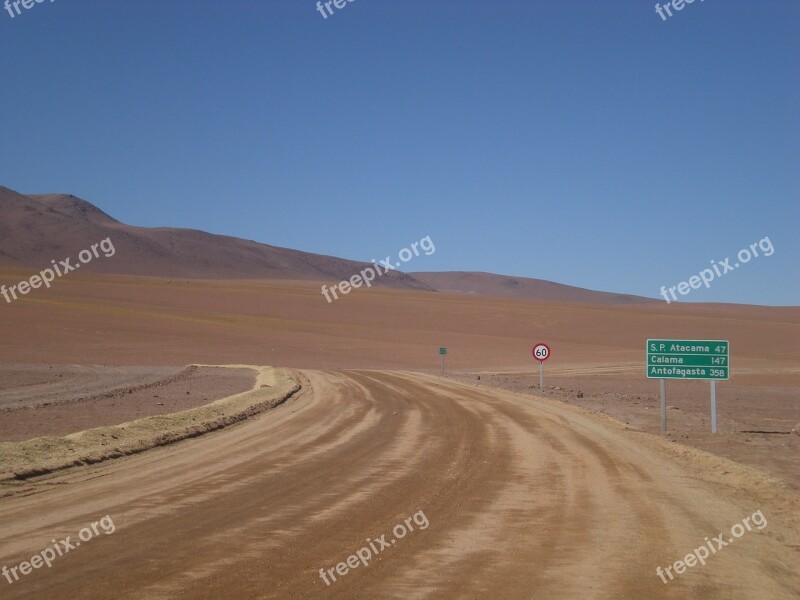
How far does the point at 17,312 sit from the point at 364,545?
72.5 meters

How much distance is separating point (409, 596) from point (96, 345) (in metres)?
55.1

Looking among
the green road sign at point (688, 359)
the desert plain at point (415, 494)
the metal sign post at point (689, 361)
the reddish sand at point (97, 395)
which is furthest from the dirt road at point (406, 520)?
the reddish sand at point (97, 395)

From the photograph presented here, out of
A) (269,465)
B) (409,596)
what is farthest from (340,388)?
(409,596)

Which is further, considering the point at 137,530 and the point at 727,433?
the point at 727,433

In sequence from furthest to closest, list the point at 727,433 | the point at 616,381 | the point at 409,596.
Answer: the point at 616,381 → the point at 727,433 → the point at 409,596

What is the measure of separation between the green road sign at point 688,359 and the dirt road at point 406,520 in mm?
3117

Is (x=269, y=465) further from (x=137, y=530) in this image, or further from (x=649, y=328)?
(x=649, y=328)

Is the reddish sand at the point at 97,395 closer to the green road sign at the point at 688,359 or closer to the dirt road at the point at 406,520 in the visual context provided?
the dirt road at the point at 406,520

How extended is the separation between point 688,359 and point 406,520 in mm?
11861

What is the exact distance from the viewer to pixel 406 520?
8555 millimetres

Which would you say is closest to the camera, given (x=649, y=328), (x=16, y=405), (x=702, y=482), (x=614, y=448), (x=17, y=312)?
(x=702, y=482)

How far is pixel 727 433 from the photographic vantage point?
57.7 ft

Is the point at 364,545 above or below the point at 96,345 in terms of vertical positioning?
below

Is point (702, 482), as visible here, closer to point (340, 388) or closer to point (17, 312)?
point (340, 388)
